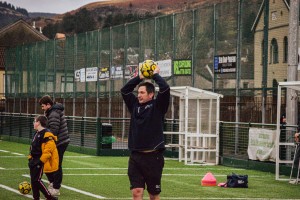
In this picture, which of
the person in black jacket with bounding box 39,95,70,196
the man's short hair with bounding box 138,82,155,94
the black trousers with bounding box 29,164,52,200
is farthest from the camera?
the person in black jacket with bounding box 39,95,70,196

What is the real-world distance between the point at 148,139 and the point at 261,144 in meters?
12.8

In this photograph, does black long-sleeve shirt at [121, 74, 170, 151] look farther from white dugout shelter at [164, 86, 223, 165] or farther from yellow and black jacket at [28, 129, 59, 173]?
white dugout shelter at [164, 86, 223, 165]

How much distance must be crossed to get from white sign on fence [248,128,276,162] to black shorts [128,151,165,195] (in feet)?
38.9

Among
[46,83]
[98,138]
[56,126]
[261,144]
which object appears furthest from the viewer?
[46,83]

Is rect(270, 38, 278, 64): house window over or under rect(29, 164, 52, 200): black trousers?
over

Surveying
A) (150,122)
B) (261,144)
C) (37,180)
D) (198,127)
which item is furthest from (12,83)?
(150,122)

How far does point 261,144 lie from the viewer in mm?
23781

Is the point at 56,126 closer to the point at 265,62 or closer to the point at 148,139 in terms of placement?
the point at 148,139

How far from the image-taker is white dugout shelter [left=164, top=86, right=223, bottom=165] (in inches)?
1043

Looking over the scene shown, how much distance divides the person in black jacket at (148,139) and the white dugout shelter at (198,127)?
14.6 meters

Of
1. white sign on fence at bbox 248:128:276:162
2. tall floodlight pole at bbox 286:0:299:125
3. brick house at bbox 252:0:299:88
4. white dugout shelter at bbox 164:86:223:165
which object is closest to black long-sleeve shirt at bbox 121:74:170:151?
white sign on fence at bbox 248:128:276:162

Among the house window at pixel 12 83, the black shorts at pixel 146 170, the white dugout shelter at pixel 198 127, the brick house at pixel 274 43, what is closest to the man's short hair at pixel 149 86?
the black shorts at pixel 146 170

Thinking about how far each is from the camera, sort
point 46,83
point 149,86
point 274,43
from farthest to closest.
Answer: point 46,83 < point 274,43 < point 149,86

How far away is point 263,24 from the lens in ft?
Answer: 90.5
